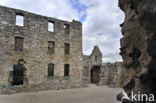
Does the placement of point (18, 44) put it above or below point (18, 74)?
above

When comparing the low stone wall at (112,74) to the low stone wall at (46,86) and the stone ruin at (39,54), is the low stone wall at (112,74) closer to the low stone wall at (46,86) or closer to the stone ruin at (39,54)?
the stone ruin at (39,54)

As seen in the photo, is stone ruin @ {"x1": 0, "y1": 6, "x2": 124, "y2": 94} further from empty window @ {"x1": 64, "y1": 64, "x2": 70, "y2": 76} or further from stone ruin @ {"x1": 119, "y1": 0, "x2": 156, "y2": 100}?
stone ruin @ {"x1": 119, "y1": 0, "x2": 156, "y2": 100}

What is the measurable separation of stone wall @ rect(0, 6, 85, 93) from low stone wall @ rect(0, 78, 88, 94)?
176 millimetres

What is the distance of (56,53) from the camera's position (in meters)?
13.4

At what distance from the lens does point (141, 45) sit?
9.68ft

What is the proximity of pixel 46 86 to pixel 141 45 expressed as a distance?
1120cm

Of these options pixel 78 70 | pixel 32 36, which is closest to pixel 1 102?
pixel 32 36

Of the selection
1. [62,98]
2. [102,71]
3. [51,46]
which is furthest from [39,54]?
[102,71]

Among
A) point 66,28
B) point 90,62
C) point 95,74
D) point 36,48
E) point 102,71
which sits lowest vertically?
point 95,74

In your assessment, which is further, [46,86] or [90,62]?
[90,62]

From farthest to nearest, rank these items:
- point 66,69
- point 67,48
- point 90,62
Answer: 1. point 90,62
2. point 67,48
3. point 66,69

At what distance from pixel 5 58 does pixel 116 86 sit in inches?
468

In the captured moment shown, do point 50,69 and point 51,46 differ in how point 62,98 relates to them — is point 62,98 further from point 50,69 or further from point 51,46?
point 51,46

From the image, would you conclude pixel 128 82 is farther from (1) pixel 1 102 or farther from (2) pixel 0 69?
(2) pixel 0 69
